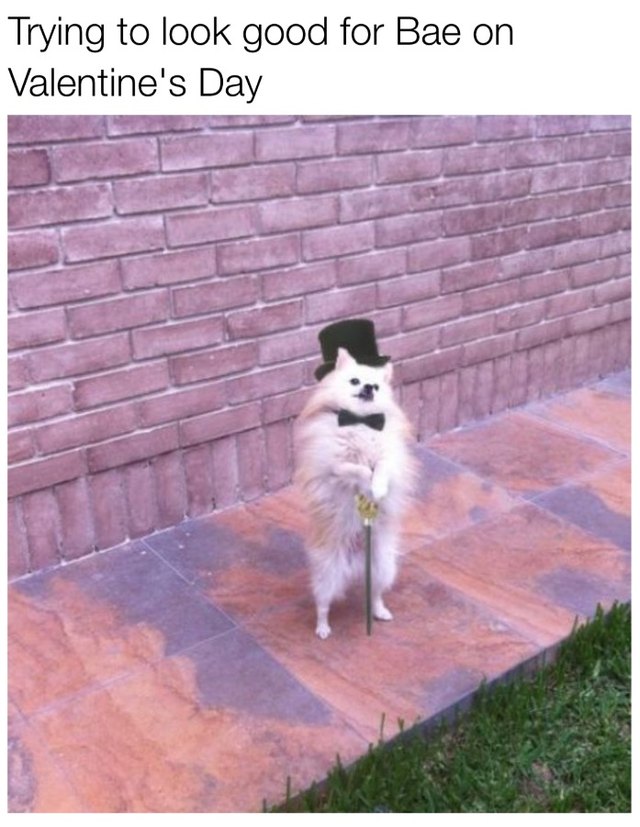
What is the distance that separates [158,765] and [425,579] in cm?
131

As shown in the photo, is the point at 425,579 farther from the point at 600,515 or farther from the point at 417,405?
the point at 417,405

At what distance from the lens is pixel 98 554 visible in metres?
3.74

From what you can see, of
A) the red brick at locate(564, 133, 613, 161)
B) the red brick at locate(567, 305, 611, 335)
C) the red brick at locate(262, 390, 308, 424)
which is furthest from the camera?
the red brick at locate(567, 305, 611, 335)

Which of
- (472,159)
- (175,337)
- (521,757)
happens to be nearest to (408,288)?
(472,159)

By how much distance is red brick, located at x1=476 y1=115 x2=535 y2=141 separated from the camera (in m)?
4.38

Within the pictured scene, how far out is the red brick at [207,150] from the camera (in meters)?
3.43

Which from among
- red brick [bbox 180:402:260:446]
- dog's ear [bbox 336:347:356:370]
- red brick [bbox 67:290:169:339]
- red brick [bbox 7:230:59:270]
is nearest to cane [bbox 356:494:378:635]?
dog's ear [bbox 336:347:356:370]

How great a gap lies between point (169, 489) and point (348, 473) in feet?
4.07

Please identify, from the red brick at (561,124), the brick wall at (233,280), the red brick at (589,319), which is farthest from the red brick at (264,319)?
the red brick at (589,319)

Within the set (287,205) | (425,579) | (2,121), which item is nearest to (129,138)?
A: (2,121)

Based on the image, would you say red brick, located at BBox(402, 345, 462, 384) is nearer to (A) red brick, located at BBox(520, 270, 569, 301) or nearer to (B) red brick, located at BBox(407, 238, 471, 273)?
(B) red brick, located at BBox(407, 238, 471, 273)

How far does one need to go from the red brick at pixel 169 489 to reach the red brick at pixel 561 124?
2.50m

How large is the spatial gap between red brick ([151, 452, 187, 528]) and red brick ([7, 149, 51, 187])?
1.23 m

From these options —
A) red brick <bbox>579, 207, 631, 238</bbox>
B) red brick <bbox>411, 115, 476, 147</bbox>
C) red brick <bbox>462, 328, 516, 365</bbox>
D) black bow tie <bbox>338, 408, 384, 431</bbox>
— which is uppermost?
red brick <bbox>411, 115, 476, 147</bbox>
